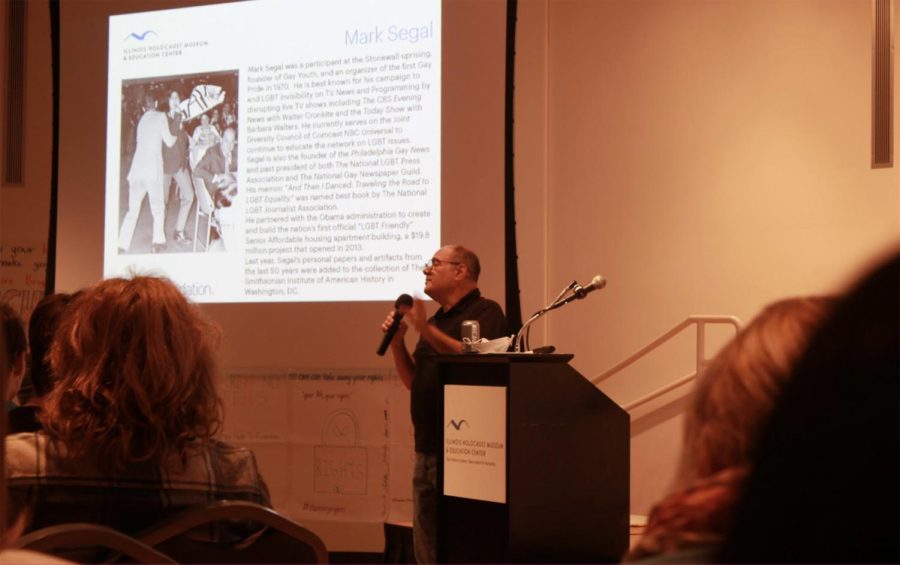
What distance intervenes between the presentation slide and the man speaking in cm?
73

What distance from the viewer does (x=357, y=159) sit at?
4785 mm

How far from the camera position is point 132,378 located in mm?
1548

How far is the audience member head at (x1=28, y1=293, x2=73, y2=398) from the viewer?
6.68 ft

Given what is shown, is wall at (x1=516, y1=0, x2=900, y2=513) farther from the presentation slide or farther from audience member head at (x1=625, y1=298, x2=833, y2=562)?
audience member head at (x1=625, y1=298, x2=833, y2=562)

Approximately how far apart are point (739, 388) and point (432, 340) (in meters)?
2.81

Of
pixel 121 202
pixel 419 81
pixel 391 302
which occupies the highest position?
pixel 419 81

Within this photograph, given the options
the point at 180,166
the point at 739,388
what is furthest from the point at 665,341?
the point at 739,388

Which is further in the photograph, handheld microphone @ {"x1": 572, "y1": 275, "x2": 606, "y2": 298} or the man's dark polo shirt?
the man's dark polo shirt

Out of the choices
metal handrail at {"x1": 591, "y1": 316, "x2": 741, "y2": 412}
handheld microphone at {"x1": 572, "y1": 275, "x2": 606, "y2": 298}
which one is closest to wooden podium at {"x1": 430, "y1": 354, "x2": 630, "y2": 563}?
handheld microphone at {"x1": 572, "y1": 275, "x2": 606, "y2": 298}

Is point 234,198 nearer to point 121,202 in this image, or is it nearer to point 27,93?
point 121,202

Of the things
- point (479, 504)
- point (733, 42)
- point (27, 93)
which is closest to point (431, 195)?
point (733, 42)

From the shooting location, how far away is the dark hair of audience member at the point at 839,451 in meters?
0.40

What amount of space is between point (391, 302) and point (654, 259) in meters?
1.36

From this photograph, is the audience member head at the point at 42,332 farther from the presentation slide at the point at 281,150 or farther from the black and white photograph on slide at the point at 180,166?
the black and white photograph on slide at the point at 180,166
